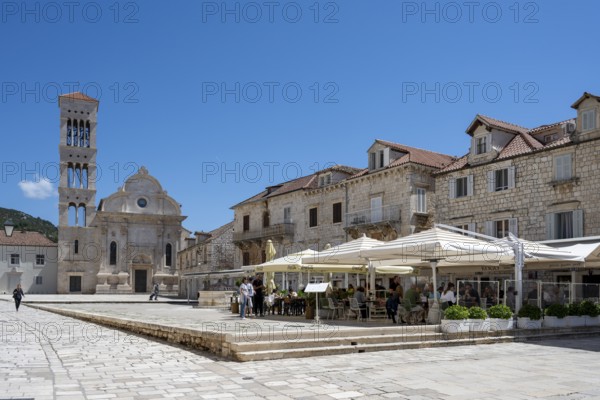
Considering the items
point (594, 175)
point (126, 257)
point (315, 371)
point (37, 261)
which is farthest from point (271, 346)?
point (37, 261)

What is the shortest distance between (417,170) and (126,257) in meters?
34.1

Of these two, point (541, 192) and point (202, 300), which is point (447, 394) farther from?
point (202, 300)

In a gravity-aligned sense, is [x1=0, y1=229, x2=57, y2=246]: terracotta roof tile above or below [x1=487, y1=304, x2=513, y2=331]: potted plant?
above

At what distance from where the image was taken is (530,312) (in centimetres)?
1485

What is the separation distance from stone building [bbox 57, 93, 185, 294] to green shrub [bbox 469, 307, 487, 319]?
4458 cm

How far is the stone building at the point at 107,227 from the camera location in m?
53.9

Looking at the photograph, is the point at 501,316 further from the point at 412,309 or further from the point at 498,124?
the point at 498,124

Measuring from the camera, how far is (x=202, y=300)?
29.5 m

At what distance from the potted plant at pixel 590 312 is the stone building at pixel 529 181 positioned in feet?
20.6

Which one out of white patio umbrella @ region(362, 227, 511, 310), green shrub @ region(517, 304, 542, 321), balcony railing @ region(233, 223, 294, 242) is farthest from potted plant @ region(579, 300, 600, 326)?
balcony railing @ region(233, 223, 294, 242)

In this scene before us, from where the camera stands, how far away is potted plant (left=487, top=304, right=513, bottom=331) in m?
14.3

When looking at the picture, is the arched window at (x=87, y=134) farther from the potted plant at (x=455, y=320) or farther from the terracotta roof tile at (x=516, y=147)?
the potted plant at (x=455, y=320)

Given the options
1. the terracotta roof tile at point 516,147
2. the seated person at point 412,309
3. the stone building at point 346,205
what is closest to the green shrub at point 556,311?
the seated person at point 412,309

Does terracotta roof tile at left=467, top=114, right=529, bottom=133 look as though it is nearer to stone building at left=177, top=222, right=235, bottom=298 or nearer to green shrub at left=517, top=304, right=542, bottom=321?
green shrub at left=517, top=304, right=542, bottom=321
